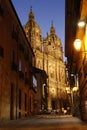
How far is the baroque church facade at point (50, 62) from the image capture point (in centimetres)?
9706

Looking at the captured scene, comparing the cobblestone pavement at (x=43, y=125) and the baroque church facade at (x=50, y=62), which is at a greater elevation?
the baroque church facade at (x=50, y=62)

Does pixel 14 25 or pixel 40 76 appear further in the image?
pixel 40 76

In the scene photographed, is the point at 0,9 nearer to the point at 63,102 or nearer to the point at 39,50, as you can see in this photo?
the point at 39,50

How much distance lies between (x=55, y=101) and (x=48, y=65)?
12.6 metres

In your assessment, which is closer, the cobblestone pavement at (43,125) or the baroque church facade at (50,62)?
the cobblestone pavement at (43,125)

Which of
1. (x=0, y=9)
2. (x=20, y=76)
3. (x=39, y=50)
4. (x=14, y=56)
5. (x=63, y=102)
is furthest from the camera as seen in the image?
(x=63, y=102)

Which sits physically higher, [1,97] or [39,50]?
[39,50]

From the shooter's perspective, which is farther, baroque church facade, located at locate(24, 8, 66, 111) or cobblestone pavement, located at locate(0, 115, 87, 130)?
baroque church facade, located at locate(24, 8, 66, 111)

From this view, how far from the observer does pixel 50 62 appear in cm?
10381

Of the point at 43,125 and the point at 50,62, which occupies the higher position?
the point at 50,62

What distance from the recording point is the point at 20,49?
103 feet

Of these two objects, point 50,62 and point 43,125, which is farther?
point 50,62

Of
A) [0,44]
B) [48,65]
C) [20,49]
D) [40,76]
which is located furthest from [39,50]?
[0,44]

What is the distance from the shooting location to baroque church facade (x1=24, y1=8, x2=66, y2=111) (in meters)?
97.1
